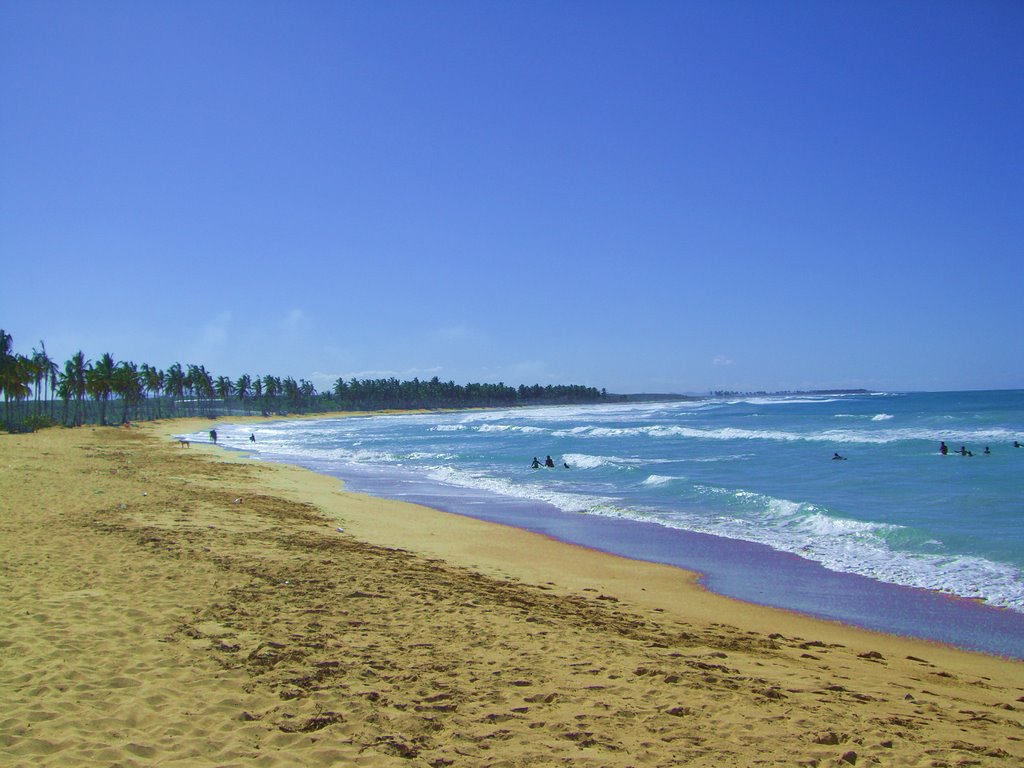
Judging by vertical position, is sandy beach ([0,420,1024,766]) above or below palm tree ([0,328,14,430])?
below

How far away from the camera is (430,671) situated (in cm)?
557

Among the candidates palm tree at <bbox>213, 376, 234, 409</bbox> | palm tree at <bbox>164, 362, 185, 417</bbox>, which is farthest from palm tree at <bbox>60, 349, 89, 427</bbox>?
palm tree at <bbox>213, 376, 234, 409</bbox>

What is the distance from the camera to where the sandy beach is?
14.2 feet

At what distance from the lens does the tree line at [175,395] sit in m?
61.8

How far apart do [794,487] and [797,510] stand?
4454mm

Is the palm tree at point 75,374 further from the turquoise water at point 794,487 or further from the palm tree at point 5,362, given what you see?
the turquoise water at point 794,487

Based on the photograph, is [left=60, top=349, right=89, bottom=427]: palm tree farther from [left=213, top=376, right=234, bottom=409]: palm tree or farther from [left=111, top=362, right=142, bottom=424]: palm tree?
[left=213, top=376, right=234, bottom=409]: palm tree

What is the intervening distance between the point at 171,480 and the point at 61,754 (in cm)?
1812

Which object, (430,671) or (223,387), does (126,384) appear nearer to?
(223,387)

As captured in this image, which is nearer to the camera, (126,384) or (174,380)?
(126,384)

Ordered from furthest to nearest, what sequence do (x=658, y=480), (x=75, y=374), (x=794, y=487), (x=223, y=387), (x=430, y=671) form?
1. (x=223, y=387)
2. (x=75, y=374)
3. (x=658, y=480)
4. (x=794, y=487)
5. (x=430, y=671)

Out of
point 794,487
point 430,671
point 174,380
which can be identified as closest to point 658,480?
point 794,487

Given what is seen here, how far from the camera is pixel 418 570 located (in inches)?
390

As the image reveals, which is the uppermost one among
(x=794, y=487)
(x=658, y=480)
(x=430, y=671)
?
(x=430, y=671)
